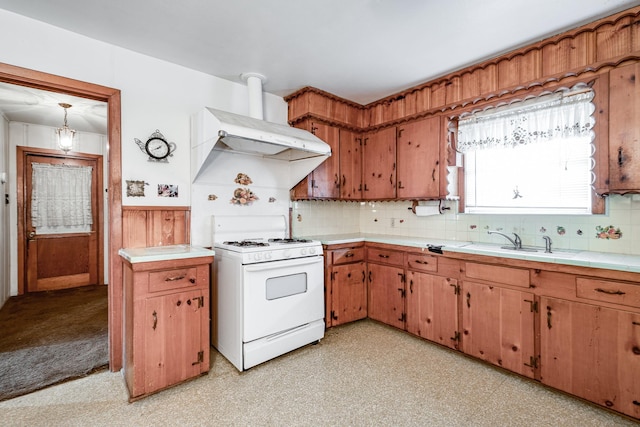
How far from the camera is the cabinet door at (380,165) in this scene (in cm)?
338

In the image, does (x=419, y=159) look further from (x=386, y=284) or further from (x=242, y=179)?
(x=242, y=179)

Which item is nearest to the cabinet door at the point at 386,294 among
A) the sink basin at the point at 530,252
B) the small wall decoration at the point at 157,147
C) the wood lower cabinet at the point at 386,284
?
the wood lower cabinet at the point at 386,284

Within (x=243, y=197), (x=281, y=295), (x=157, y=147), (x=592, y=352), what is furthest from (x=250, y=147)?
(x=592, y=352)

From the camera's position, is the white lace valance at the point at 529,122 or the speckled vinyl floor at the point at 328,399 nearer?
the speckled vinyl floor at the point at 328,399

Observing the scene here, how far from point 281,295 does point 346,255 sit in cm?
90

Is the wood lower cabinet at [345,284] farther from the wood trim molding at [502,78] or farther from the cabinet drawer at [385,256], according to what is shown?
the wood trim molding at [502,78]

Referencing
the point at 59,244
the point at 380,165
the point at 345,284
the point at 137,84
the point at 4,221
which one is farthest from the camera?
the point at 59,244

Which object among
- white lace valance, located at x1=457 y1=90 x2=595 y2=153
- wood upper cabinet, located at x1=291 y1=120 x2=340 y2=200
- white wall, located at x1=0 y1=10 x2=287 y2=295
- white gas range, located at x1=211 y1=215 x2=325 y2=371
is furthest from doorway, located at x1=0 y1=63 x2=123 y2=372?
white lace valance, located at x1=457 y1=90 x2=595 y2=153

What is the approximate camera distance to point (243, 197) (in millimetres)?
3016

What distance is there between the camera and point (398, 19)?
80.2 inches

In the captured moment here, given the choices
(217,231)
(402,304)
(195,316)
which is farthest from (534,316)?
(217,231)

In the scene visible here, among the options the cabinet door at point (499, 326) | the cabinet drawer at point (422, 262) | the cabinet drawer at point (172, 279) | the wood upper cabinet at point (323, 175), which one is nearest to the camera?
the cabinet drawer at point (172, 279)

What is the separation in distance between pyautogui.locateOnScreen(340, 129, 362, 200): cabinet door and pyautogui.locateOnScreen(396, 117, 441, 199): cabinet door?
527 millimetres

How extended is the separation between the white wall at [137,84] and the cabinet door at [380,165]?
1.56 m
